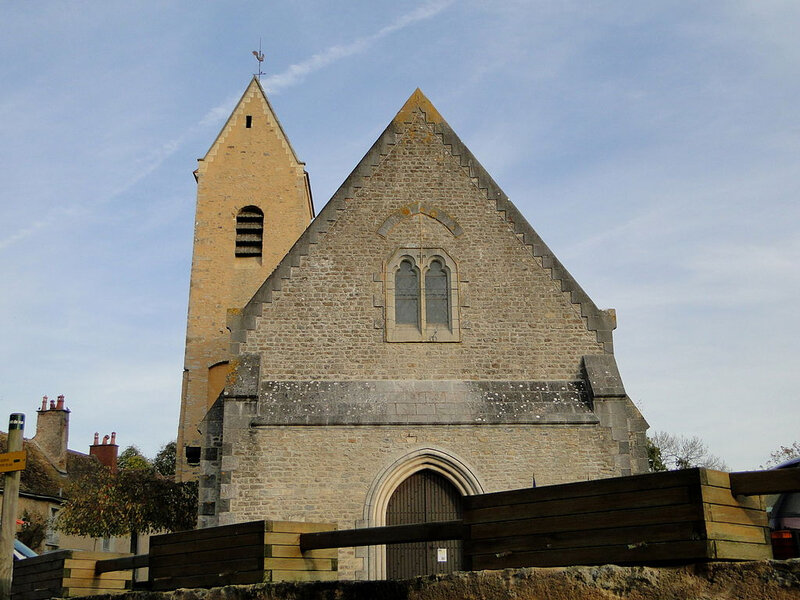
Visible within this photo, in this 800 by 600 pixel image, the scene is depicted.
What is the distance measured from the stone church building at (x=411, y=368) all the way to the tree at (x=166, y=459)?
26423mm

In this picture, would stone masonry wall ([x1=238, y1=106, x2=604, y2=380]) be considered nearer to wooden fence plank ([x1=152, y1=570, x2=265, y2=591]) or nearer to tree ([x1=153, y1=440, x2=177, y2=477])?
wooden fence plank ([x1=152, y1=570, x2=265, y2=591])

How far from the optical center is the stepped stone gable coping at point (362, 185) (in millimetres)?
14859

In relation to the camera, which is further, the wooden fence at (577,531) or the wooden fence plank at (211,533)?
the wooden fence plank at (211,533)

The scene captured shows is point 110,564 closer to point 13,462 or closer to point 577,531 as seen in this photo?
point 13,462

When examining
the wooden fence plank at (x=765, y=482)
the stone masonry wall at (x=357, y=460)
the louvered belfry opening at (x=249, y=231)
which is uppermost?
the louvered belfry opening at (x=249, y=231)

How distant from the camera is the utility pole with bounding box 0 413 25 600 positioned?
9.47 m

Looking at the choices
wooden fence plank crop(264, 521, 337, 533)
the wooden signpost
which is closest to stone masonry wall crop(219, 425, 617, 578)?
the wooden signpost

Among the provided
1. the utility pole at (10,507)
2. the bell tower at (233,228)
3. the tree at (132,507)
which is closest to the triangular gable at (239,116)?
the bell tower at (233,228)

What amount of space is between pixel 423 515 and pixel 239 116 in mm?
15639

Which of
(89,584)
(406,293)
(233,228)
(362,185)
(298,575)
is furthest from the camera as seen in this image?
(233,228)

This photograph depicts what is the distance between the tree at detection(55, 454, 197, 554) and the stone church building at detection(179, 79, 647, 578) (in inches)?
248

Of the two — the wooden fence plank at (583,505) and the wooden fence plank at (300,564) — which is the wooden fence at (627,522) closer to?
Result: the wooden fence plank at (583,505)

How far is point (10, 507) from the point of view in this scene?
378 inches

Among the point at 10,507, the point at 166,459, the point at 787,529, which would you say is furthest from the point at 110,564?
the point at 166,459
